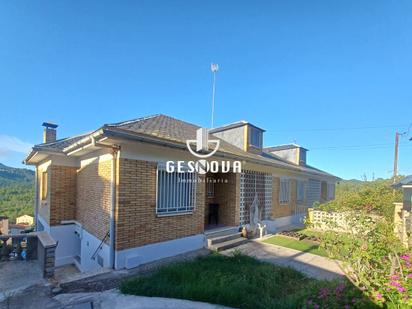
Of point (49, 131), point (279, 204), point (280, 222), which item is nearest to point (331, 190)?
point (280, 222)

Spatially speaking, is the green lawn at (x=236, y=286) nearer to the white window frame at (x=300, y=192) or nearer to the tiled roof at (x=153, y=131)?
the tiled roof at (x=153, y=131)

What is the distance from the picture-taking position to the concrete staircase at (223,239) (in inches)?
359

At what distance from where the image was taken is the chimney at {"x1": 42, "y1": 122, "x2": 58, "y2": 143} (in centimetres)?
1422

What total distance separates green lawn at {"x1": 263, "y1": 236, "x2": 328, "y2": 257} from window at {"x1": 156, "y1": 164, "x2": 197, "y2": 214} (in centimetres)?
470

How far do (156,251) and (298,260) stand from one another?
16.8 ft

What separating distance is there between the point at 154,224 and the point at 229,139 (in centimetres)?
887

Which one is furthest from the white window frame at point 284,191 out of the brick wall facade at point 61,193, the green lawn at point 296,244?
the brick wall facade at point 61,193

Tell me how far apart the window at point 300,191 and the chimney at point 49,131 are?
18233 millimetres

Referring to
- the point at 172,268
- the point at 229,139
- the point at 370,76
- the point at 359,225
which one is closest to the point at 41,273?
the point at 172,268

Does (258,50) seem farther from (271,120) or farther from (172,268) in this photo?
(172,268)

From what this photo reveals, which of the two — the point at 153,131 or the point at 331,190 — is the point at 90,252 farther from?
the point at 331,190

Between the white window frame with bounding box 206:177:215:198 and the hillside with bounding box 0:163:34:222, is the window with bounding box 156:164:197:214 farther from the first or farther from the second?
the hillside with bounding box 0:163:34:222

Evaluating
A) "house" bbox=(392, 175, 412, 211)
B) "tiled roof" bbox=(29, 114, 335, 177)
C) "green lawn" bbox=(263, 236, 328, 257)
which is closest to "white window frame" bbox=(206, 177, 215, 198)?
"tiled roof" bbox=(29, 114, 335, 177)

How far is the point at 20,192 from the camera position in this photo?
51.8 m
